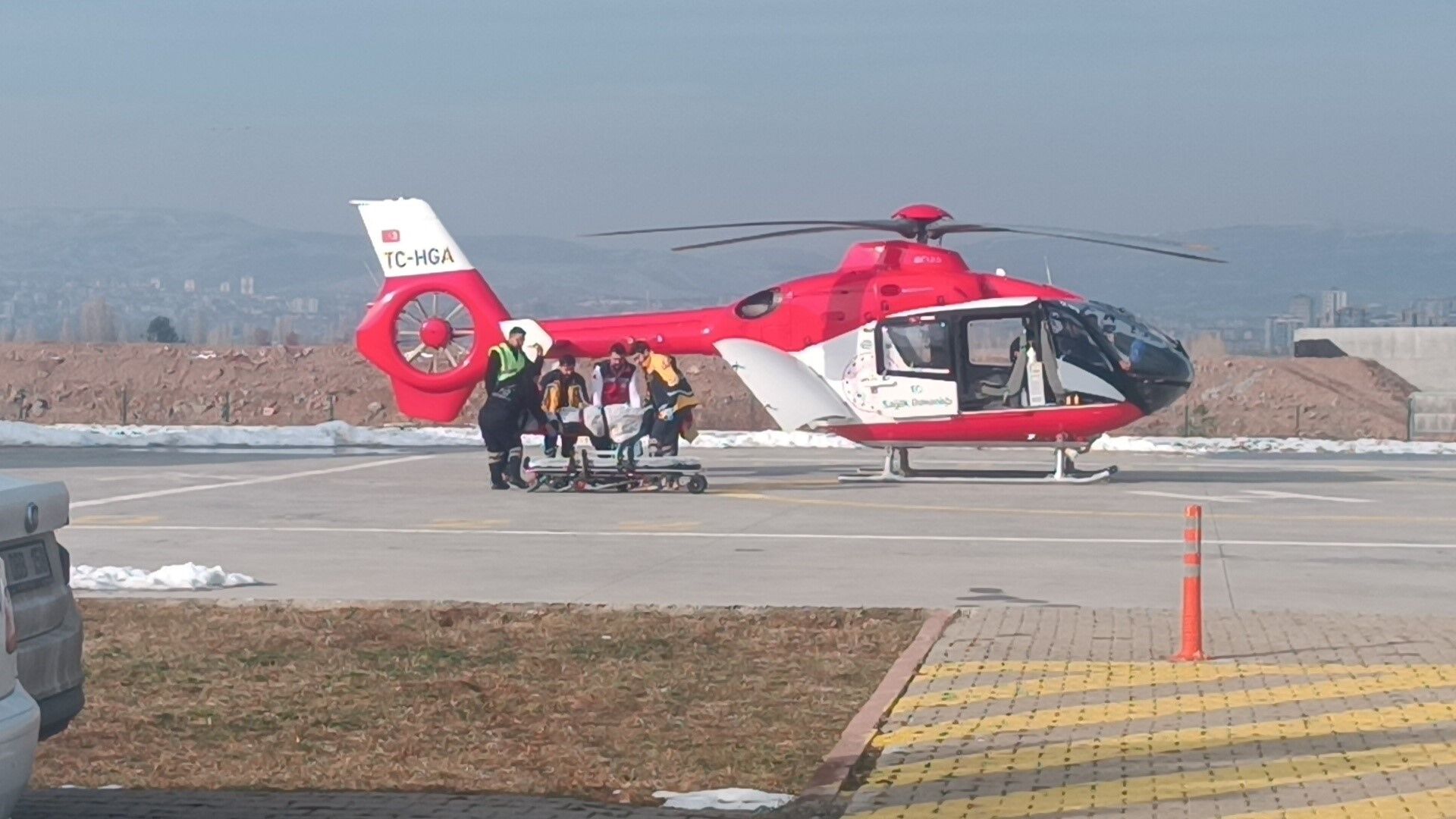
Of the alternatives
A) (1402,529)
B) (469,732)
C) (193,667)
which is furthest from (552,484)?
(469,732)

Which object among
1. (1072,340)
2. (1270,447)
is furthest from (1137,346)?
(1270,447)

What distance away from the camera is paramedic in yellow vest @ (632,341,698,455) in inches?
945

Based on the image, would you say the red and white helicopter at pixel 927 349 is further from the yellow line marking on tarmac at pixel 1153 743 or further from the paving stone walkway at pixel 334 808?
the paving stone walkway at pixel 334 808

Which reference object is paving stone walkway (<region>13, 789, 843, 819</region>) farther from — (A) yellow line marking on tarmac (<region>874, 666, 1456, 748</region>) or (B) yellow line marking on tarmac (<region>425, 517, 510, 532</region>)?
(B) yellow line marking on tarmac (<region>425, 517, 510, 532</region>)

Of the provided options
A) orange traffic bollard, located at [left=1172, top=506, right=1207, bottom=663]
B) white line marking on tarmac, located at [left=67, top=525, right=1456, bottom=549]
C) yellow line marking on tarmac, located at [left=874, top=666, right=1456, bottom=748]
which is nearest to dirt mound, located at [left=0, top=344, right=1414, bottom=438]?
white line marking on tarmac, located at [left=67, top=525, right=1456, bottom=549]

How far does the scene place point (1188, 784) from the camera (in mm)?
7762

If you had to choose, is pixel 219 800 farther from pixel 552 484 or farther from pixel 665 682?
pixel 552 484

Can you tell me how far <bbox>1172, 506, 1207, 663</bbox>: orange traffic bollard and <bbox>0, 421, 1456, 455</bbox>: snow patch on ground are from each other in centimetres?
2128

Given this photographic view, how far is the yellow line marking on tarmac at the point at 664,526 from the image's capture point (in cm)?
1839

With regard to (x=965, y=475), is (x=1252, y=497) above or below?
below

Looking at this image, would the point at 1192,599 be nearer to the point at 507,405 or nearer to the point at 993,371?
the point at 507,405

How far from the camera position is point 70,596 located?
7031mm

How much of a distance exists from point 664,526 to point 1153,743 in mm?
10426

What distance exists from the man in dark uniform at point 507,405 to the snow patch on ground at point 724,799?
1531 cm
